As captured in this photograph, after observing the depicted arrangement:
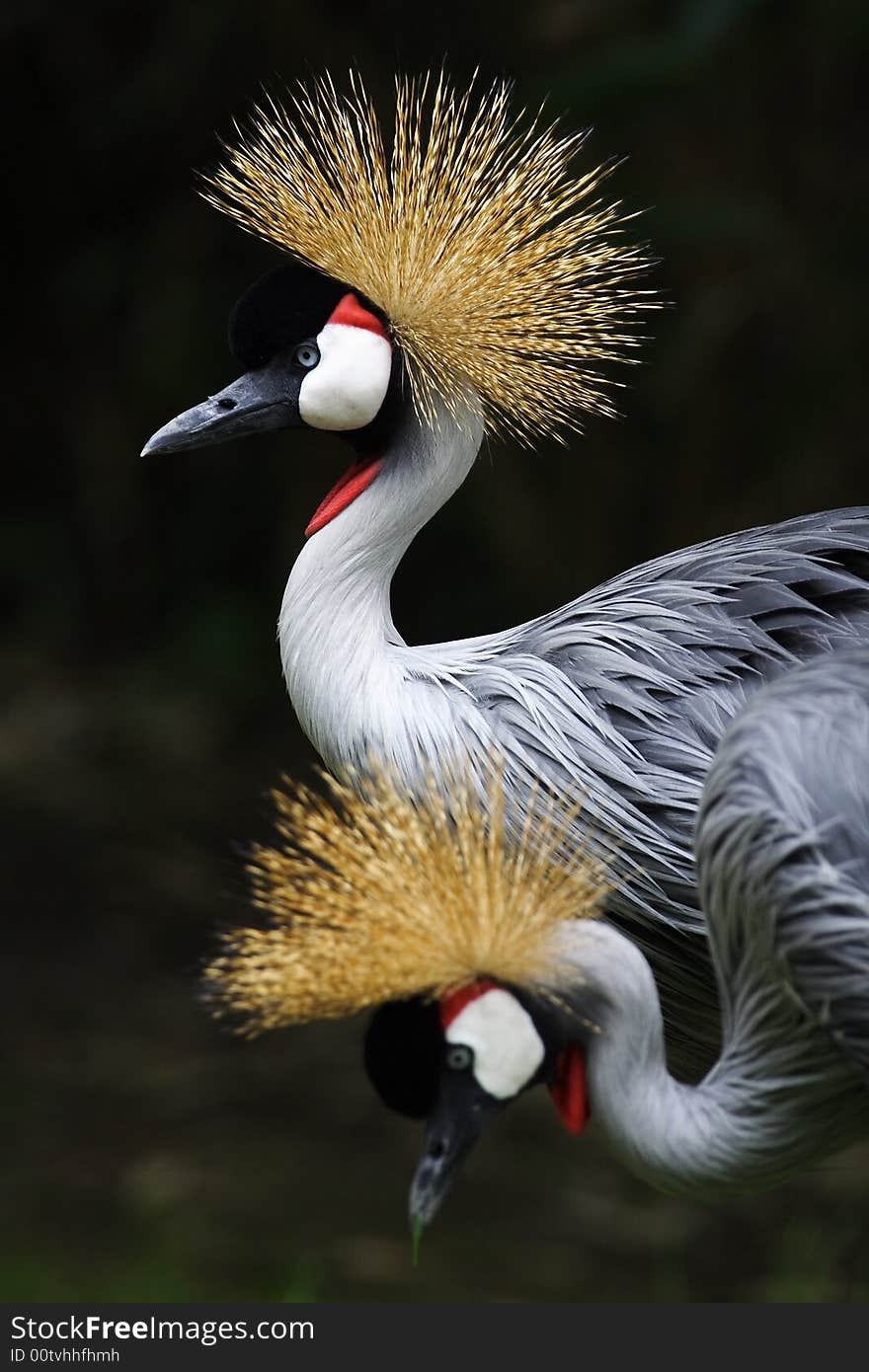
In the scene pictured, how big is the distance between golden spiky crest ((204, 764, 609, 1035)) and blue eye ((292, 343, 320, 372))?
508 mm

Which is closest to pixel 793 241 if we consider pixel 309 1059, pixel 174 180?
pixel 174 180

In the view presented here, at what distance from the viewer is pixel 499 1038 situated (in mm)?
1273

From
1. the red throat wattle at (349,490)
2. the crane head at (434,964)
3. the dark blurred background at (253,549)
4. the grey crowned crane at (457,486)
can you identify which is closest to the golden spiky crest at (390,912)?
the crane head at (434,964)

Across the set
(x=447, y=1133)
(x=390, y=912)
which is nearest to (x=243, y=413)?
(x=390, y=912)

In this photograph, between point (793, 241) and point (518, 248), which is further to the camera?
point (793, 241)

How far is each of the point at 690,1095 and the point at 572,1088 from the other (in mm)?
80

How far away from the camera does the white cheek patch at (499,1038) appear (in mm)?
1271

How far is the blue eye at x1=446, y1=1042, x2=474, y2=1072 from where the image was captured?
1282 millimetres

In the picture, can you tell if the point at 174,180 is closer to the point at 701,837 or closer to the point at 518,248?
the point at 518,248

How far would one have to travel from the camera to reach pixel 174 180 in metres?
4.00

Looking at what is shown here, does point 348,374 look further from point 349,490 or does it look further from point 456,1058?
point 456,1058

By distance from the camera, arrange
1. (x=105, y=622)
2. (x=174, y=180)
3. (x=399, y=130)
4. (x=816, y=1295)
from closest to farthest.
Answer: (x=399, y=130) < (x=816, y=1295) < (x=174, y=180) < (x=105, y=622)

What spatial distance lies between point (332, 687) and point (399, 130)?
19.5 inches

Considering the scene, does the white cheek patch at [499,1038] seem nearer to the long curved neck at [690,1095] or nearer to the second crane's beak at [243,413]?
the long curved neck at [690,1095]
